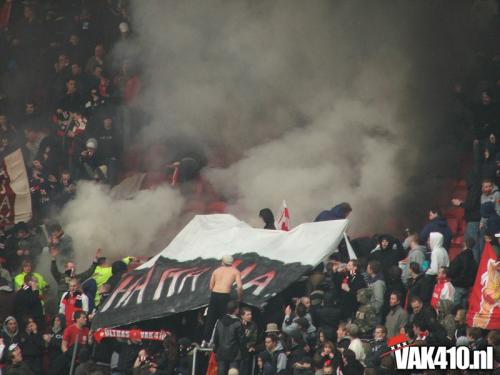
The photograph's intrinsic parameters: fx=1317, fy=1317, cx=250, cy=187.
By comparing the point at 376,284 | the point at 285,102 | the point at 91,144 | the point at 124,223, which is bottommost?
the point at 376,284

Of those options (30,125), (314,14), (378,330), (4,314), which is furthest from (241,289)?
(30,125)

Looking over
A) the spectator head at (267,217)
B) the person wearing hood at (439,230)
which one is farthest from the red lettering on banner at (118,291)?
the person wearing hood at (439,230)

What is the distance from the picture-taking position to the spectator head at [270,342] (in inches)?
615

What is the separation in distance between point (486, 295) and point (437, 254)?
1.23 meters

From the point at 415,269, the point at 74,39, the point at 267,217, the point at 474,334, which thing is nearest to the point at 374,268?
the point at 415,269

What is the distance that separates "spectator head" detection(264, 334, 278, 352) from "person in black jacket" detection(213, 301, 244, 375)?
35 cm

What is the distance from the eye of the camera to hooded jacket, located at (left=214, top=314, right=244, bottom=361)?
15430mm

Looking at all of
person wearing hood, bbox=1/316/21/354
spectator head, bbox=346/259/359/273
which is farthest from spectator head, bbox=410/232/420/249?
person wearing hood, bbox=1/316/21/354

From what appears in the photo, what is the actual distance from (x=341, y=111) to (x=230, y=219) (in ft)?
10.8

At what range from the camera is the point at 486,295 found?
15.1 metres

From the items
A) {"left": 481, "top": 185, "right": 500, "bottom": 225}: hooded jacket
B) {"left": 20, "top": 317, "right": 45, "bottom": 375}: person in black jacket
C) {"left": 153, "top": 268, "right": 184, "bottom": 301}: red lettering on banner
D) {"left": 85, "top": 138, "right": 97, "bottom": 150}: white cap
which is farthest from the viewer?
{"left": 85, "top": 138, "right": 97, "bottom": 150}: white cap

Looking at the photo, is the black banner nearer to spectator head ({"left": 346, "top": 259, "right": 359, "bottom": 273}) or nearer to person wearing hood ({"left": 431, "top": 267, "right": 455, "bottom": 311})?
spectator head ({"left": 346, "top": 259, "right": 359, "bottom": 273})

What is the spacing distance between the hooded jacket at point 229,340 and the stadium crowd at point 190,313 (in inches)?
0.6

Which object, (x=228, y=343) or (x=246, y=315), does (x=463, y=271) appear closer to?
(x=246, y=315)
